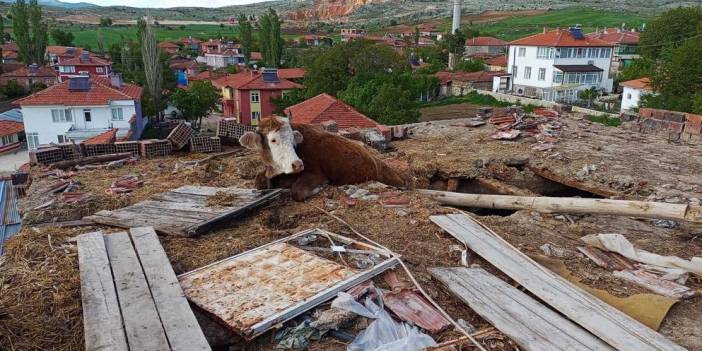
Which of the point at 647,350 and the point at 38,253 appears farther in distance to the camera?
the point at 38,253

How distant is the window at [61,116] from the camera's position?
28797mm

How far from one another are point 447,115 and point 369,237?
34.3m

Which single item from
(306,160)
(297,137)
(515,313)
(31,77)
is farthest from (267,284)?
(31,77)

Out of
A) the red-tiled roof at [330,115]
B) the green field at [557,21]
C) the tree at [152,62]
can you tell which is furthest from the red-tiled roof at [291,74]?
the green field at [557,21]

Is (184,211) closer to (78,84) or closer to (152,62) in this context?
(78,84)

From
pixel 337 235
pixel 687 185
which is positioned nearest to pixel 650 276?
pixel 337 235

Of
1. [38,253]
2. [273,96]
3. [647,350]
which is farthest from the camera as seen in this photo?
[273,96]

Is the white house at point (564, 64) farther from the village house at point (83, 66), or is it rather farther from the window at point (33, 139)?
the window at point (33, 139)

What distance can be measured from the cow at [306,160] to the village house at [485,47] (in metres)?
73.6

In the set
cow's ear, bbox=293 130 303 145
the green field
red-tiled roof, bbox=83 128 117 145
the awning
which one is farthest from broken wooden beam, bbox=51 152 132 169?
the green field

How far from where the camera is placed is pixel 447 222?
5.50 meters

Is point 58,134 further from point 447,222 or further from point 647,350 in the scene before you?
point 647,350

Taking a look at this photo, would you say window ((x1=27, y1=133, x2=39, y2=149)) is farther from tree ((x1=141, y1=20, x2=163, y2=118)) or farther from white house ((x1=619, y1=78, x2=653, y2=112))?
white house ((x1=619, y1=78, x2=653, y2=112))

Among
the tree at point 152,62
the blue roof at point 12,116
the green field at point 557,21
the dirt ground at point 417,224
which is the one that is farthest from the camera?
the green field at point 557,21
